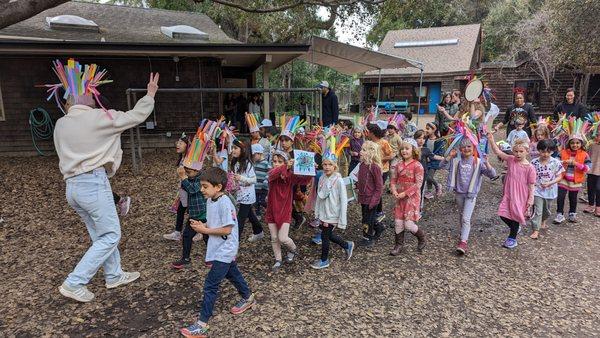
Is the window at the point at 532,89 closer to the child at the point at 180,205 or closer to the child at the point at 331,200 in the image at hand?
the child at the point at 331,200

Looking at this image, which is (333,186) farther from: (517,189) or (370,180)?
(517,189)

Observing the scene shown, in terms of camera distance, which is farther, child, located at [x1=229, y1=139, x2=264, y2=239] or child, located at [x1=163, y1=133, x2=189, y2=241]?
child, located at [x1=163, y1=133, x2=189, y2=241]

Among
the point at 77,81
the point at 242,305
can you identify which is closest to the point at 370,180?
the point at 242,305

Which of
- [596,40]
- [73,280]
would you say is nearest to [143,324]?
[73,280]

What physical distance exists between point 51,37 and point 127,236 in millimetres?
7401

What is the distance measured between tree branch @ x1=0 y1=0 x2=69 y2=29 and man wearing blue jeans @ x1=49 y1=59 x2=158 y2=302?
144 cm

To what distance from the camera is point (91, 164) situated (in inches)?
131

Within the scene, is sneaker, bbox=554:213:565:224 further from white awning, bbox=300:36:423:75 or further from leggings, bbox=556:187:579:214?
white awning, bbox=300:36:423:75

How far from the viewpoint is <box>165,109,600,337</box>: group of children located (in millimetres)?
3098

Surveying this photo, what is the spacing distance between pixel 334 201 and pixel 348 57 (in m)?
8.31

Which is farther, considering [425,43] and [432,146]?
[425,43]

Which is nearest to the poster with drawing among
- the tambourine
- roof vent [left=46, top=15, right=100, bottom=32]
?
the tambourine

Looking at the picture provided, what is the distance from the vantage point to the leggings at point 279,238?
13.2ft

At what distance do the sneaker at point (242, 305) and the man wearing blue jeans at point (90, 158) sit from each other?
48.5 inches
